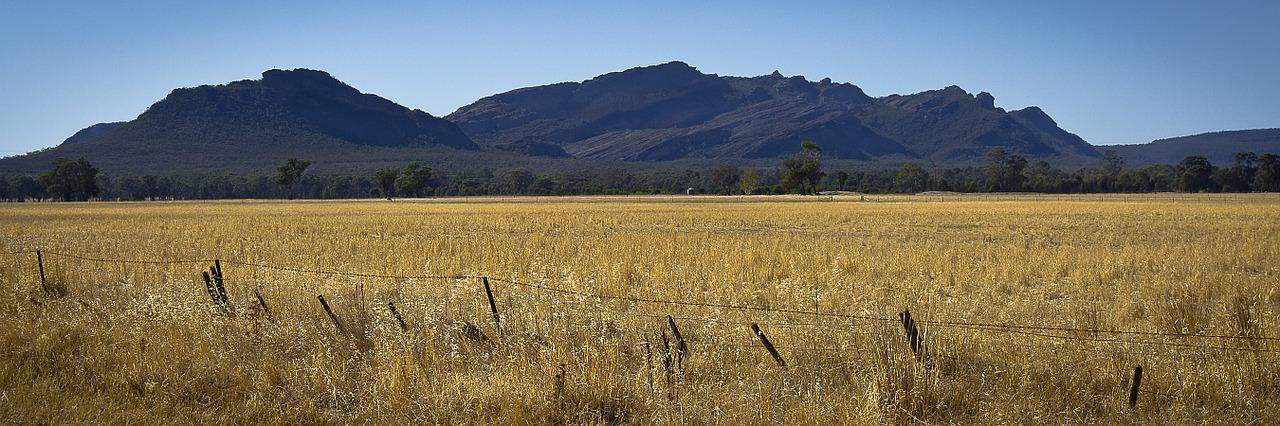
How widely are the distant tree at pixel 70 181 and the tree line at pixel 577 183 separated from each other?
0.15m

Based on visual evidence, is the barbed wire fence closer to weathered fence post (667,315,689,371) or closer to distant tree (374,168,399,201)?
weathered fence post (667,315,689,371)

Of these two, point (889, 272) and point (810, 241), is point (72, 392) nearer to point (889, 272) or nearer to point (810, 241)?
point (889, 272)

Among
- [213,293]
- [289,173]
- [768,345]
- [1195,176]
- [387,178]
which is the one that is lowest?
[768,345]

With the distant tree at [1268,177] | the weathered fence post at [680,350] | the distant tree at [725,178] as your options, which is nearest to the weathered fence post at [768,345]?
the weathered fence post at [680,350]

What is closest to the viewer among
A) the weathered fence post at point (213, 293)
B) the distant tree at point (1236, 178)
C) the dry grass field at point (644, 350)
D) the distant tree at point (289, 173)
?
the dry grass field at point (644, 350)

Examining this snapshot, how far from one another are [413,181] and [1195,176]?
461ft

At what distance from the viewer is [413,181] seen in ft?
497

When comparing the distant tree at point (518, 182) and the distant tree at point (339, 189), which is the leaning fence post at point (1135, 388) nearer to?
the distant tree at point (518, 182)

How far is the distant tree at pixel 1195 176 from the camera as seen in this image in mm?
144500

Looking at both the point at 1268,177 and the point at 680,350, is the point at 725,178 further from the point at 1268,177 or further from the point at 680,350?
the point at 680,350

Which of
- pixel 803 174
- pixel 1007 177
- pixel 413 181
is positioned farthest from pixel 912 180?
pixel 413 181

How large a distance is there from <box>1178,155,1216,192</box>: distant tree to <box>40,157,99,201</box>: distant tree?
614ft

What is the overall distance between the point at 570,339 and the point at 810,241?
761 inches

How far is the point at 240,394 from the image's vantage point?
8.20 meters
